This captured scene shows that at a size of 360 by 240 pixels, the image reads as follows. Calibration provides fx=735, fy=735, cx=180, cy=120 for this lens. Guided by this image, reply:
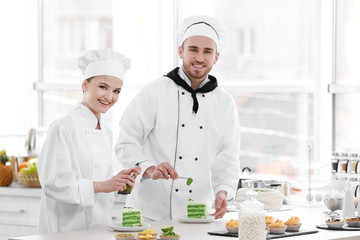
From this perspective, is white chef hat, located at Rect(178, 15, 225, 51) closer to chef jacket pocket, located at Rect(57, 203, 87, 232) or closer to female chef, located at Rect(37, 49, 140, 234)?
female chef, located at Rect(37, 49, 140, 234)

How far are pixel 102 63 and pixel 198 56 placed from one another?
53 centimetres

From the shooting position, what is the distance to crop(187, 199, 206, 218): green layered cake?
3.35 m

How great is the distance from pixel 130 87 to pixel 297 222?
2.53 metres

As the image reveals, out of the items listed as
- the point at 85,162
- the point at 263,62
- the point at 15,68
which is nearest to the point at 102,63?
the point at 85,162

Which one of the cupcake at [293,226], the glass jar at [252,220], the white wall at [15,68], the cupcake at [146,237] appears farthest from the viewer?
the white wall at [15,68]

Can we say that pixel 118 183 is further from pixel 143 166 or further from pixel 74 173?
pixel 143 166

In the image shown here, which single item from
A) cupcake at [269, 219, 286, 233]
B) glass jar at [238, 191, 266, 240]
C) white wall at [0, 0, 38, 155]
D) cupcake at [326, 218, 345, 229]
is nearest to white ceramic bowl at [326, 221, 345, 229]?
cupcake at [326, 218, 345, 229]

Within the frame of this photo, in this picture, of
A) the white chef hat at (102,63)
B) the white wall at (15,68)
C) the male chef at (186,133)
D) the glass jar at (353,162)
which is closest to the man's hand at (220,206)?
the male chef at (186,133)

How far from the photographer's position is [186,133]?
3.67 metres

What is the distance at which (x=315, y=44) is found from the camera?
484 centimetres

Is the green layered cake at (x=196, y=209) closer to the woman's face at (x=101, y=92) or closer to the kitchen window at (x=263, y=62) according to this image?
the woman's face at (x=101, y=92)

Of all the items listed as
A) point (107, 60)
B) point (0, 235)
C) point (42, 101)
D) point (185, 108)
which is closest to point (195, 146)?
point (185, 108)

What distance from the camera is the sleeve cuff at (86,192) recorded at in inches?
122

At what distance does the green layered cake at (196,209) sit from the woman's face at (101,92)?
59 centimetres
